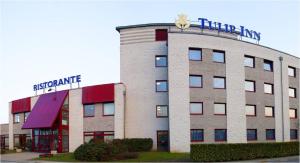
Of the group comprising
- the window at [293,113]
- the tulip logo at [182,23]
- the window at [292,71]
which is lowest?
the window at [293,113]

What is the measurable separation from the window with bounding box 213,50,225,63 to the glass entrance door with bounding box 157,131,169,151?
9.18 metres

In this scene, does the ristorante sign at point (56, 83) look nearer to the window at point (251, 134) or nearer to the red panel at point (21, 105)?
the red panel at point (21, 105)

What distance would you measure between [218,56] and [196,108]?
6.12m

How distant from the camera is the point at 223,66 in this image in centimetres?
4153

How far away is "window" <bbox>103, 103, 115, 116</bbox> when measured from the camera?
138ft

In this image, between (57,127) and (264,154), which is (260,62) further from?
(57,127)

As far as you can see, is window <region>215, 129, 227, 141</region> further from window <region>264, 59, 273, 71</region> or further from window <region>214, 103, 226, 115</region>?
window <region>264, 59, 273, 71</region>

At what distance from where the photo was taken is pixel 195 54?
40656 millimetres

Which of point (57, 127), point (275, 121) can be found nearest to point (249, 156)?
point (275, 121)

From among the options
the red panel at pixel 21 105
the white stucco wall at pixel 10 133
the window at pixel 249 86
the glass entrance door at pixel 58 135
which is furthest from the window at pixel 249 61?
the white stucco wall at pixel 10 133

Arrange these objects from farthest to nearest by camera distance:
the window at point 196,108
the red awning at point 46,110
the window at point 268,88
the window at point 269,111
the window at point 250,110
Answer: the window at point 268,88, the window at point 269,111, the red awning at point 46,110, the window at point 250,110, the window at point 196,108

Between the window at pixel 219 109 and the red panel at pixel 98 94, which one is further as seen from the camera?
the red panel at pixel 98 94

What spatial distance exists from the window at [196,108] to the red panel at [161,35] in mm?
7893

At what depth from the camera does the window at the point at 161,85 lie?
4147 cm
